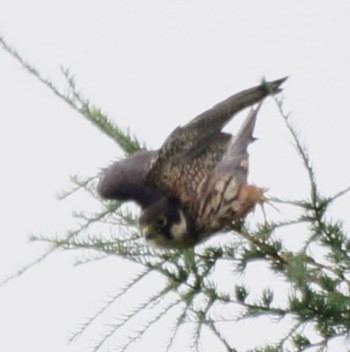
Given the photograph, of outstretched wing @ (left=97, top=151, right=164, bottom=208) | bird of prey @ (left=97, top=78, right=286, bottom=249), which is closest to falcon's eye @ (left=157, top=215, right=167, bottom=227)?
bird of prey @ (left=97, top=78, right=286, bottom=249)

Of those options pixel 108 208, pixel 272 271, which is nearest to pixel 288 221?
pixel 272 271

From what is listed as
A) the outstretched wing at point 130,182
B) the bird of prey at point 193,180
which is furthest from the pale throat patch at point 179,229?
the outstretched wing at point 130,182

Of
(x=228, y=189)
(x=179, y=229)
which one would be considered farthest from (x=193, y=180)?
(x=179, y=229)

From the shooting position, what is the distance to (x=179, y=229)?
17.1 ft

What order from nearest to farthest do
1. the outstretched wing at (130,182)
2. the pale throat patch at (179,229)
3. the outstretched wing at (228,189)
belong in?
the outstretched wing at (130,182), the pale throat patch at (179,229), the outstretched wing at (228,189)

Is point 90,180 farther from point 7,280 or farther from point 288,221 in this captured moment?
point 288,221

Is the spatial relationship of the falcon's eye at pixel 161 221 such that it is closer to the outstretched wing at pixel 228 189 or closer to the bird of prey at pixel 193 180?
the bird of prey at pixel 193 180

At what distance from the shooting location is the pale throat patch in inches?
203

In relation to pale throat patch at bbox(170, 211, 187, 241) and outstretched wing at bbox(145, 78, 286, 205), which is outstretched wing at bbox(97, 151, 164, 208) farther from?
pale throat patch at bbox(170, 211, 187, 241)

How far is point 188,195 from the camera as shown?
18.1 feet

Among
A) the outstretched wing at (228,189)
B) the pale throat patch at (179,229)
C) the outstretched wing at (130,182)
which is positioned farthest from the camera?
the outstretched wing at (228,189)

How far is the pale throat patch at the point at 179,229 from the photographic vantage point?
5.14m

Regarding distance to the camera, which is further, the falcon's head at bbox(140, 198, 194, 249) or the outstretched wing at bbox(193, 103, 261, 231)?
the outstretched wing at bbox(193, 103, 261, 231)

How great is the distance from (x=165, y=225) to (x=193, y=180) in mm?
420
